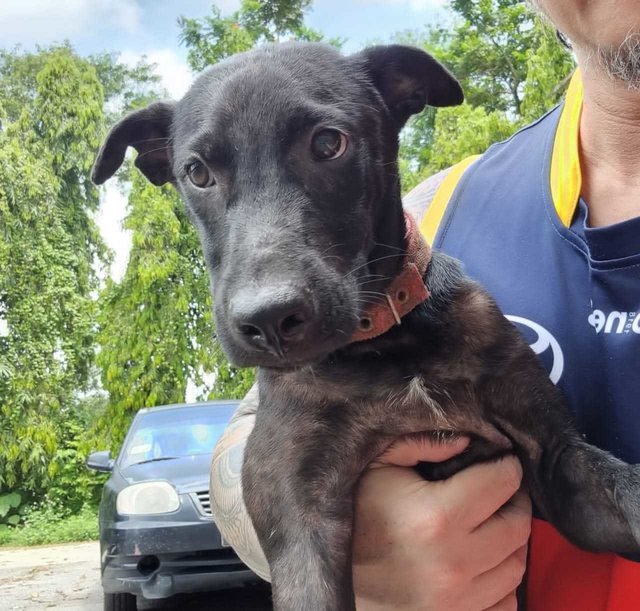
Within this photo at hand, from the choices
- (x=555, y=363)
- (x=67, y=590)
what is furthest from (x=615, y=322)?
(x=67, y=590)

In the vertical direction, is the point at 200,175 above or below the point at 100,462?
above

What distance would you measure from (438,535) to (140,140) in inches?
46.1

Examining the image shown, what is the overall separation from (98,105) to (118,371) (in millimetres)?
5936

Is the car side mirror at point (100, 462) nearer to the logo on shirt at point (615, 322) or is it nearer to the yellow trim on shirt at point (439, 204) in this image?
the yellow trim on shirt at point (439, 204)

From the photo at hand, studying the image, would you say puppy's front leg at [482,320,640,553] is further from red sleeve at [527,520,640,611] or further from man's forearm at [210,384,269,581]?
man's forearm at [210,384,269,581]

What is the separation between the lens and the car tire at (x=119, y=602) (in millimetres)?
5641

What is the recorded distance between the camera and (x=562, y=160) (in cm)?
175

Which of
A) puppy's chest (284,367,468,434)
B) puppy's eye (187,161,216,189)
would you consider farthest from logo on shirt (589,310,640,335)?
puppy's eye (187,161,216,189)

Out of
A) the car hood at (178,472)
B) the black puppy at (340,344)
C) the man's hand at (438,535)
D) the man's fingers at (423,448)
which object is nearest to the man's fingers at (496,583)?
the man's hand at (438,535)

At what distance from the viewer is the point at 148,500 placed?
17.1 ft

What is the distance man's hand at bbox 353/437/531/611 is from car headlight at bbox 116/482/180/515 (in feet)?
12.5

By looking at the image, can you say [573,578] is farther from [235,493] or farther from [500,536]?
[235,493]

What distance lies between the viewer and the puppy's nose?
1309 mm

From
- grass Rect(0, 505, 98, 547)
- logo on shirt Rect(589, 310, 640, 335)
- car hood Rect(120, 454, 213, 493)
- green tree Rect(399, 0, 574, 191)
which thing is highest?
logo on shirt Rect(589, 310, 640, 335)
